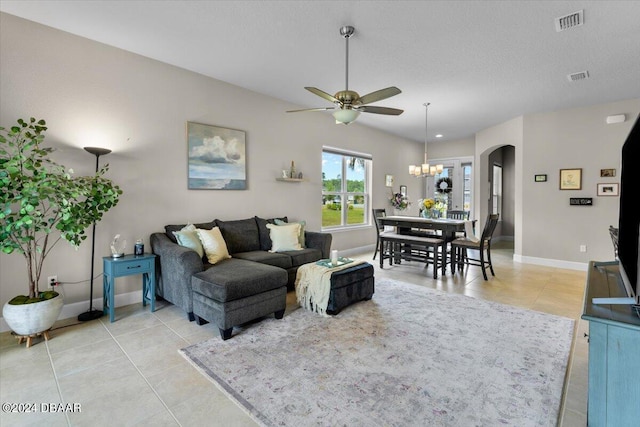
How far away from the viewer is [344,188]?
6.54 m

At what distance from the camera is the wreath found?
8.48 m

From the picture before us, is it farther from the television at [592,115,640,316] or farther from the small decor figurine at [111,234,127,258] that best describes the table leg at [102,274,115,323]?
the television at [592,115,640,316]

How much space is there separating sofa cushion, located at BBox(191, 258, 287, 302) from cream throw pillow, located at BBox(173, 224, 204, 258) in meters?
0.39

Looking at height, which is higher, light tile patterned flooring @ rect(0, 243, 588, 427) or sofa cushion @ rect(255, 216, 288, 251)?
sofa cushion @ rect(255, 216, 288, 251)

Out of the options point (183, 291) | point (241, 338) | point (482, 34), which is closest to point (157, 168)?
point (183, 291)

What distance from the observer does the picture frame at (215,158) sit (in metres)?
3.98

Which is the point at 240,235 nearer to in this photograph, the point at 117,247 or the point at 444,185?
the point at 117,247

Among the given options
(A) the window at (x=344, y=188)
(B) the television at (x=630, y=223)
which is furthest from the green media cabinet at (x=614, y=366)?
(A) the window at (x=344, y=188)

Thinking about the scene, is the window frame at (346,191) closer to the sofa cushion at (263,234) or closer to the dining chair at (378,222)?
the dining chair at (378,222)

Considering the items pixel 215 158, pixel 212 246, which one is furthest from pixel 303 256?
pixel 215 158

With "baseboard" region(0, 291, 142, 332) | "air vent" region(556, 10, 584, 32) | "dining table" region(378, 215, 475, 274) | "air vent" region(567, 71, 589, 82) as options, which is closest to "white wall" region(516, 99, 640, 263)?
"air vent" region(567, 71, 589, 82)

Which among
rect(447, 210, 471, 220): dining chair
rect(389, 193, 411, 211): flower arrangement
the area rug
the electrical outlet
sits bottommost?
the area rug

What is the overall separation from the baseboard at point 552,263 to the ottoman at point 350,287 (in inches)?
158

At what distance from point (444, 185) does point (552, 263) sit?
11.5 feet
